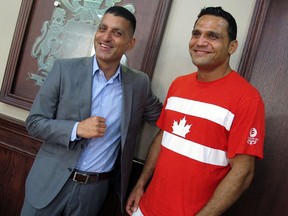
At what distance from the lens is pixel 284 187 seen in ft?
4.37

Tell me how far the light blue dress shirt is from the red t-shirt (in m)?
0.27

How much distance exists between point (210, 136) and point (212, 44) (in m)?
0.36

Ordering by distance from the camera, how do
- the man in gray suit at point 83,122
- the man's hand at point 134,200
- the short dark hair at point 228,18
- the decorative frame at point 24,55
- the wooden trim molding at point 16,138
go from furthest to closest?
the wooden trim molding at point 16,138 → the decorative frame at point 24,55 → the man's hand at point 134,200 → the man in gray suit at point 83,122 → the short dark hair at point 228,18

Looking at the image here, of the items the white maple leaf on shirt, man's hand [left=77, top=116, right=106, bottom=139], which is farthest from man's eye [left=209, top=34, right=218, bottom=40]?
man's hand [left=77, top=116, right=106, bottom=139]

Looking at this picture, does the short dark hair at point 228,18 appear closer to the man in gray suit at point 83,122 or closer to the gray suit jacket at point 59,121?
the man in gray suit at point 83,122

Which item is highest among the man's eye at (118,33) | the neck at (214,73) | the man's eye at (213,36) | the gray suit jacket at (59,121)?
the man's eye at (213,36)

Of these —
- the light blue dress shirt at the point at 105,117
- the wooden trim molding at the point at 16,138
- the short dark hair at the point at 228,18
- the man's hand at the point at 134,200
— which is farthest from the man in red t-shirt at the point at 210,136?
the wooden trim molding at the point at 16,138

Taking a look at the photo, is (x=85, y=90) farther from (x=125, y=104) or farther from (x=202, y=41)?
(x=202, y=41)

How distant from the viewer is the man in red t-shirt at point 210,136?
1020mm

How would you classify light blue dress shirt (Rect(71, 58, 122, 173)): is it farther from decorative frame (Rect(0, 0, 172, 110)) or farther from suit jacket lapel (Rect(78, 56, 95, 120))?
decorative frame (Rect(0, 0, 172, 110))

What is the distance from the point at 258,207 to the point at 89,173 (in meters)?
0.83

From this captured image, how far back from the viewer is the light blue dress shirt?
1281mm

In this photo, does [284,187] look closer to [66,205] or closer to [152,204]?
[152,204]

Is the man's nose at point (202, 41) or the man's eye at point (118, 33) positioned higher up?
the man's nose at point (202, 41)
